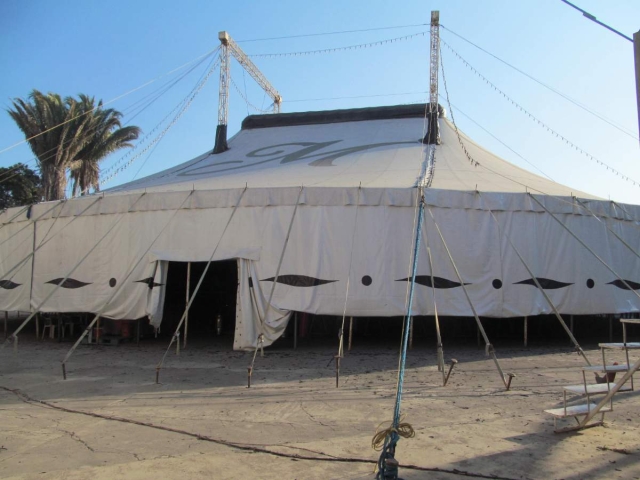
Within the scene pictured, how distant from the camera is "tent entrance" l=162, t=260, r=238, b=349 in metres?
12.8

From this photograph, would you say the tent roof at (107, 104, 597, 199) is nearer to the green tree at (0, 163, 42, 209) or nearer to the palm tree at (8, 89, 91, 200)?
the palm tree at (8, 89, 91, 200)

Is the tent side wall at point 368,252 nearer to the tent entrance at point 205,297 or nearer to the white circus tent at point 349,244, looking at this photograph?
the white circus tent at point 349,244

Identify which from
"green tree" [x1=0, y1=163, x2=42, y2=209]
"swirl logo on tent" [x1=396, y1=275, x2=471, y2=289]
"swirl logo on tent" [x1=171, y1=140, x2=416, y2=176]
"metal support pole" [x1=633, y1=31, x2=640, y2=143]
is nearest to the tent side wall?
"swirl logo on tent" [x1=396, y1=275, x2=471, y2=289]

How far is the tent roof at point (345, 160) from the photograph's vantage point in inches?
383

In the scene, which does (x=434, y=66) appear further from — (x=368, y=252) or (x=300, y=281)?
(x=300, y=281)

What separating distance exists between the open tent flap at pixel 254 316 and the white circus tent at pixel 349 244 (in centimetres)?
2

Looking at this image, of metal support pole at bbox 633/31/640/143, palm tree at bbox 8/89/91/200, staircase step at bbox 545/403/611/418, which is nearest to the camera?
metal support pole at bbox 633/31/640/143

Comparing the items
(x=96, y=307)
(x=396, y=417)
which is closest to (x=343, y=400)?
(x=396, y=417)

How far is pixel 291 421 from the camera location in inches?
183

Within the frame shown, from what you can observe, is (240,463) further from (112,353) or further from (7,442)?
(112,353)

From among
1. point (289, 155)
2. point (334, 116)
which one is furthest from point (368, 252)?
point (334, 116)

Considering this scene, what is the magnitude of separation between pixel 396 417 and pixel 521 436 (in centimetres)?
166

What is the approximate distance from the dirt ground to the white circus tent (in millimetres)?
1287

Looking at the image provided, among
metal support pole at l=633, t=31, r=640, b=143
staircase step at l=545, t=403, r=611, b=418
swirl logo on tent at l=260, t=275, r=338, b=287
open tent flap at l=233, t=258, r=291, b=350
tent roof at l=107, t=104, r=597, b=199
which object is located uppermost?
tent roof at l=107, t=104, r=597, b=199
